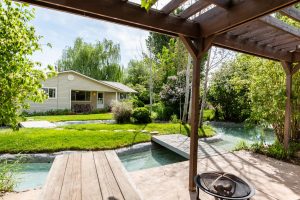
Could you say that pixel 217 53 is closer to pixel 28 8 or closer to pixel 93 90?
pixel 28 8

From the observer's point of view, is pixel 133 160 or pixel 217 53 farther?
pixel 217 53

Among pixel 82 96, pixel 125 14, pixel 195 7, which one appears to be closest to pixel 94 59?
pixel 82 96

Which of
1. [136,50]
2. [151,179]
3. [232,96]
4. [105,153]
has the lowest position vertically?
[151,179]

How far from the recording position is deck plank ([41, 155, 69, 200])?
7.25 ft

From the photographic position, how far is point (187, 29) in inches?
131

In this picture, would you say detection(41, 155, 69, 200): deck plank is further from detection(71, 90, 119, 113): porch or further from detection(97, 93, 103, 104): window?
detection(97, 93, 103, 104): window

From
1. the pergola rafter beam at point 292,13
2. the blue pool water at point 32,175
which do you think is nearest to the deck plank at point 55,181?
the blue pool water at point 32,175

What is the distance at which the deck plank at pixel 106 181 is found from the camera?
2258mm

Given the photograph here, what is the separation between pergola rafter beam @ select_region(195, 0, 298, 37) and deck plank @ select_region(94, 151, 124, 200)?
273cm

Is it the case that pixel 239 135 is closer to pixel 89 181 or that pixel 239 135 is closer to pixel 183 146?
pixel 183 146

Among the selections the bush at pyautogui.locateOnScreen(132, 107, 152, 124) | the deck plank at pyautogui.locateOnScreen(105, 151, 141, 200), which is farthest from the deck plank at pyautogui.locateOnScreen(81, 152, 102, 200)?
the bush at pyautogui.locateOnScreen(132, 107, 152, 124)

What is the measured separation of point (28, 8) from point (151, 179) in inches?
146

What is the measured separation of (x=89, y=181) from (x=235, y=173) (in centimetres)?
335

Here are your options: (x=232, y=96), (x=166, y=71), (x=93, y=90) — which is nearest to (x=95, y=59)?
(x=93, y=90)
